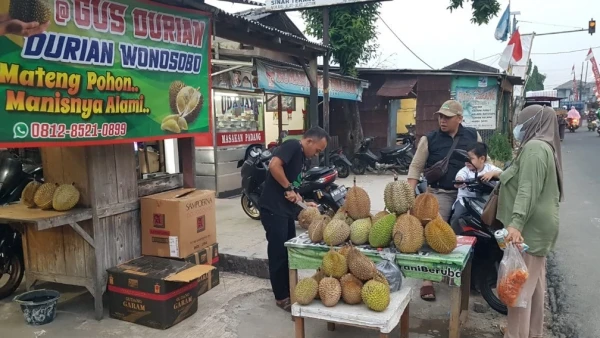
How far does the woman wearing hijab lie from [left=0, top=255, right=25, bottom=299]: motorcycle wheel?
4.37 m

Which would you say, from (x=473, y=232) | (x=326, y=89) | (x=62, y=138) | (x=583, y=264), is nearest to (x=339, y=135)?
(x=326, y=89)

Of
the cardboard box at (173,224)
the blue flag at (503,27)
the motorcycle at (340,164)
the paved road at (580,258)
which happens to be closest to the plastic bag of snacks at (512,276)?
the paved road at (580,258)

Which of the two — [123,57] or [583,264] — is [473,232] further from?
[123,57]

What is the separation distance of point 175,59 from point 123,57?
58 centimetres

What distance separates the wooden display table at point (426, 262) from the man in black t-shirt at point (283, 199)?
0.49m

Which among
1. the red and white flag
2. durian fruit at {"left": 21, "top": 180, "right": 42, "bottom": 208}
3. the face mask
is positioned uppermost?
the red and white flag

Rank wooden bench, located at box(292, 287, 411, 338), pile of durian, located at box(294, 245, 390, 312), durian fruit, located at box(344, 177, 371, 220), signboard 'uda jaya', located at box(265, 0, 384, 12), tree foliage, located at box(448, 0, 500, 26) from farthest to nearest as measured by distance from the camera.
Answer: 1. tree foliage, located at box(448, 0, 500, 26)
2. signboard 'uda jaya', located at box(265, 0, 384, 12)
3. durian fruit, located at box(344, 177, 371, 220)
4. pile of durian, located at box(294, 245, 390, 312)
5. wooden bench, located at box(292, 287, 411, 338)

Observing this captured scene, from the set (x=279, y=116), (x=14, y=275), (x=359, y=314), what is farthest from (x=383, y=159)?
(x=359, y=314)

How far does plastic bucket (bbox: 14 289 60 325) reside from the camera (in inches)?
146

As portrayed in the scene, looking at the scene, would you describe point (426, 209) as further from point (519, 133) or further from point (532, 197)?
point (519, 133)

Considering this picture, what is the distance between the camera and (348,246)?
10.0 ft

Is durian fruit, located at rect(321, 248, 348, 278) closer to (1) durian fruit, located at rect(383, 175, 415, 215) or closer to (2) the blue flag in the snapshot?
(1) durian fruit, located at rect(383, 175, 415, 215)

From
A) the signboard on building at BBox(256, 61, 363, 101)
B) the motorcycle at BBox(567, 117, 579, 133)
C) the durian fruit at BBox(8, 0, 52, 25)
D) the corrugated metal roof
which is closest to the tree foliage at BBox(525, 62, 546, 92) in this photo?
the motorcycle at BBox(567, 117, 579, 133)

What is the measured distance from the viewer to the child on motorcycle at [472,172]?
13.0ft
